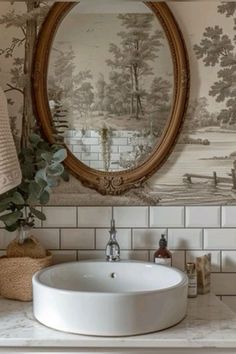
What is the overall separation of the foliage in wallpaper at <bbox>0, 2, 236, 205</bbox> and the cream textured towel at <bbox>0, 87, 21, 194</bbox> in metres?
0.20

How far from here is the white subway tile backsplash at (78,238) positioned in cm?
184

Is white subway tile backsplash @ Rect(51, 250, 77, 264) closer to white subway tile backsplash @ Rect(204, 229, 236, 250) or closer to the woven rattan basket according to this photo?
the woven rattan basket

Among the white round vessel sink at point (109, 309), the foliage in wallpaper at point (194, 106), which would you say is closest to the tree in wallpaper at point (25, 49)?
the foliage in wallpaper at point (194, 106)

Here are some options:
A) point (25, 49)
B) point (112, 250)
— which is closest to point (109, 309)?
point (112, 250)

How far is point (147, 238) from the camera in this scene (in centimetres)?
184

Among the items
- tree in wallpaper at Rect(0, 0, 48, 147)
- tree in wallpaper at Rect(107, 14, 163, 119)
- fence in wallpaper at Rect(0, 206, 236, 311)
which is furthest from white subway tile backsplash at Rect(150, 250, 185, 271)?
tree in wallpaper at Rect(0, 0, 48, 147)

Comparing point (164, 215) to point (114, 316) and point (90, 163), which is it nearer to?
point (90, 163)

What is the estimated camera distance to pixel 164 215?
1838 millimetres

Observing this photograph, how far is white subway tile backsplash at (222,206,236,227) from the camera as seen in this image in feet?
6.03

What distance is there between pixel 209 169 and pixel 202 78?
30 cm

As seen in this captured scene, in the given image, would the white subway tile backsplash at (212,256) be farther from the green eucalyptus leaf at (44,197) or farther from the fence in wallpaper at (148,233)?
the green eucalyptus leaf at (44,197)

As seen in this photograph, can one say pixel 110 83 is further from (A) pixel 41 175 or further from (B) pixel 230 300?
(B) pixel 230 300

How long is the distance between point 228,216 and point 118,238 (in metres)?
0.38

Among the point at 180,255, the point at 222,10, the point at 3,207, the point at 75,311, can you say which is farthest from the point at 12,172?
the point at 222,10
